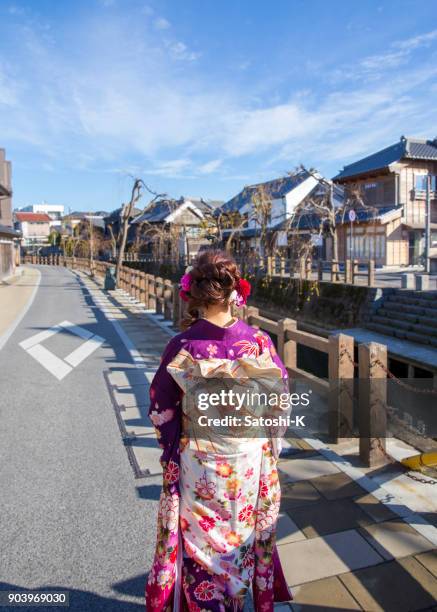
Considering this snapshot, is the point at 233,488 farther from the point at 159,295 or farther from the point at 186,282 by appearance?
the point at 159,295

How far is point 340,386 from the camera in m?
4.29

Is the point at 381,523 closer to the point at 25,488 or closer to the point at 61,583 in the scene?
the point at 61,583

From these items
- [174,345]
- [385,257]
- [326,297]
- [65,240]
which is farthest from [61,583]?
[65,240]

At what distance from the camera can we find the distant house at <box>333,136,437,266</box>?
1096 inches

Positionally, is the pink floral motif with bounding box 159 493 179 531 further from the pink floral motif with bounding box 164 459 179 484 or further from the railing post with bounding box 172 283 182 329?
the railing post with bounding box 172 283 182 329

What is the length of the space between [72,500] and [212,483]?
1956 mm

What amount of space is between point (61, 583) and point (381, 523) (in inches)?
76.6

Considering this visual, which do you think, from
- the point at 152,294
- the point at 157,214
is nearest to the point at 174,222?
the point at 157,214

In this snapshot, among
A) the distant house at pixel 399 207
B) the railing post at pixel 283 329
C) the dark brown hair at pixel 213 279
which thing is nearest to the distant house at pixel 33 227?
the distant house at pixel 399 207

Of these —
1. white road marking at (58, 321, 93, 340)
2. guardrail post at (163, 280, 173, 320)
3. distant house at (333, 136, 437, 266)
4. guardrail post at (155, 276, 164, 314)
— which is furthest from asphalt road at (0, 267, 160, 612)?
distant house at (333, 136, 437, 266)

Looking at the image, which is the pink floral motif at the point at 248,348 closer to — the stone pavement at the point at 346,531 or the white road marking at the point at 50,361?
the stone pavement at the point at 346,531

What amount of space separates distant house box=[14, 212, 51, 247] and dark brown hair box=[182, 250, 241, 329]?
92.3m

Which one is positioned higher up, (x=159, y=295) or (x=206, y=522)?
(x=159, y=295)

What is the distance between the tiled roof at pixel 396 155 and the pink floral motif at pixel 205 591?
29.1 m
